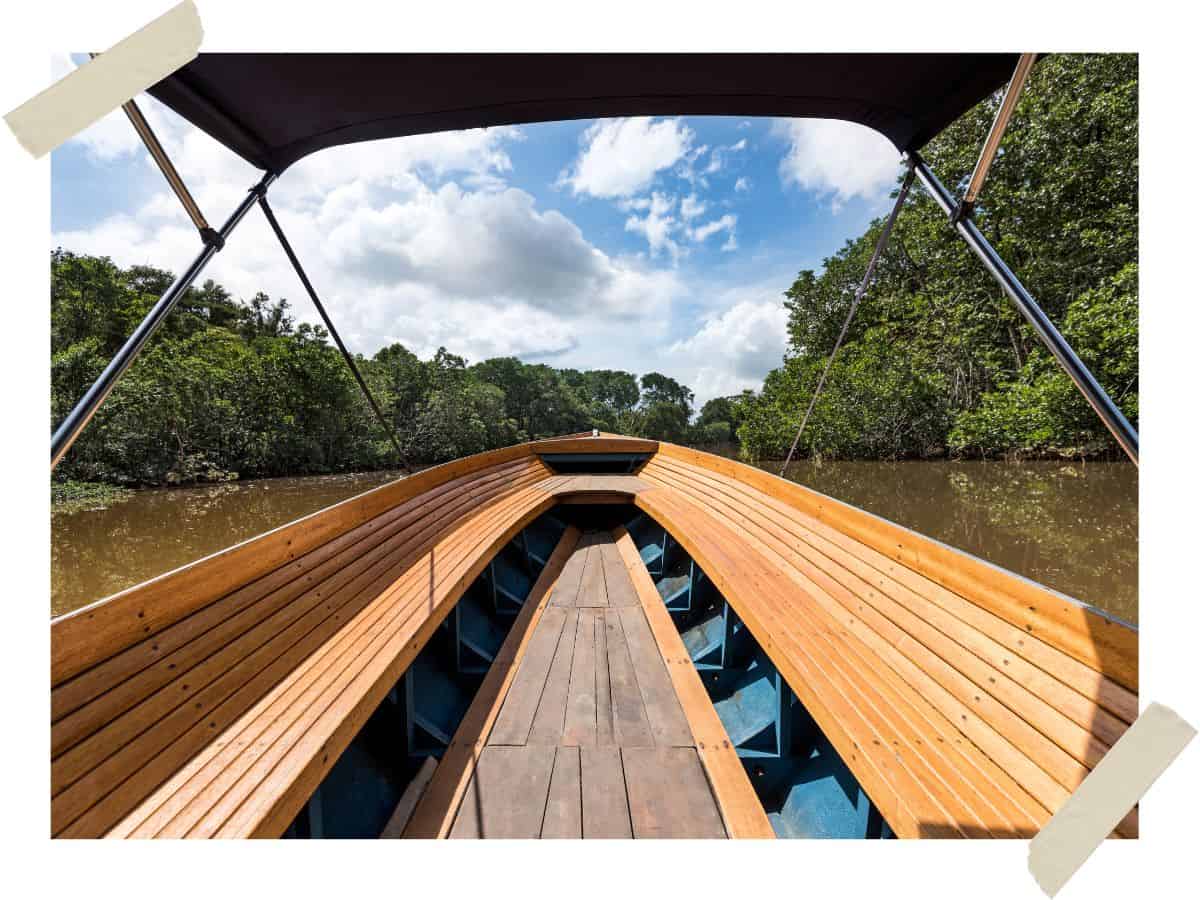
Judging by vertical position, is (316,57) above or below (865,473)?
above

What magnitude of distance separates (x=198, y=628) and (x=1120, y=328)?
9145 millimetres

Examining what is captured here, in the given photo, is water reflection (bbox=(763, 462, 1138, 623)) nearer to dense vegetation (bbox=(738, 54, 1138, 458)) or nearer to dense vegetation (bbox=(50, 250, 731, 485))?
dense vegetation (bbox=(738, 54, 1138, 458))

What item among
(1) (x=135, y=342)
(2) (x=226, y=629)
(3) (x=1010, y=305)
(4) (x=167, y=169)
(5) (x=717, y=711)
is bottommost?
(5) (x=717, y=711)

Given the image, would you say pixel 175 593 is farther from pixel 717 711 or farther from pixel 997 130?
pixel 997 130

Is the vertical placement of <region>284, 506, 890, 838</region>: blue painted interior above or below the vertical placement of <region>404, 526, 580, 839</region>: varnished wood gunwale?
below

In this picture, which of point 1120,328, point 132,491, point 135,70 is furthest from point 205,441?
point 1120,328

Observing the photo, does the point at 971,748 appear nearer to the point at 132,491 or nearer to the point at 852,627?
the point at 852,627

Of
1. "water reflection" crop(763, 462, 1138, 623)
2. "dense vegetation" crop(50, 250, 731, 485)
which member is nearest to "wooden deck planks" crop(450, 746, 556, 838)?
"water reflection" crop(763, 462, 1138, 623)

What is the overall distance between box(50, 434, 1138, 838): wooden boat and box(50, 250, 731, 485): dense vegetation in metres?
14.0

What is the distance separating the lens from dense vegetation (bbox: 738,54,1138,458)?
6.55 meters

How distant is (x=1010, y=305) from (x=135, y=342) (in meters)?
12.7

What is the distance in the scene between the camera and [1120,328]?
221 inches

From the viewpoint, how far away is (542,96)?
1.22m

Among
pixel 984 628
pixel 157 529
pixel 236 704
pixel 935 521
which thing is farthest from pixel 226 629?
pixel 157 529
